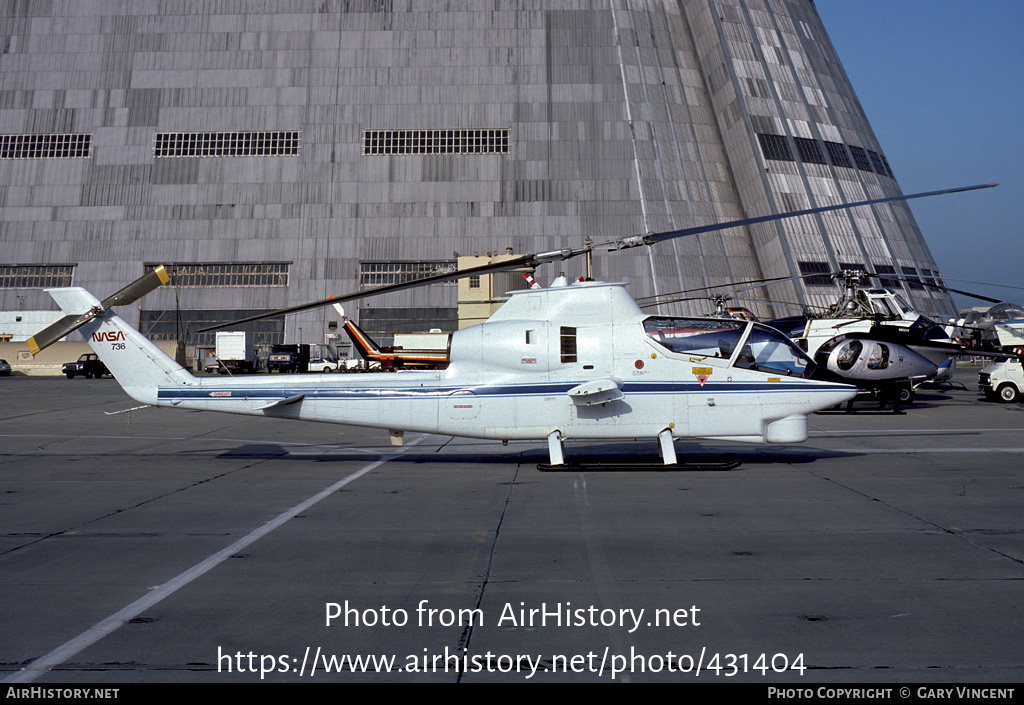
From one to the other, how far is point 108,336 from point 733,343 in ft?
36.6

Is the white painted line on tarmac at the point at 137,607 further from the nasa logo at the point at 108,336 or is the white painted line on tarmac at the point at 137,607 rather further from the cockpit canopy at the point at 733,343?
the cockpit canopy at the point at 733,343

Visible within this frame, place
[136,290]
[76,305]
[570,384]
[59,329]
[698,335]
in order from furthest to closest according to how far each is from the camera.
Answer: [136,290] < [76,305] < [59,329] < [698,335] < [570,384]

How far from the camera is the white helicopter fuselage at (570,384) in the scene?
12.8 metres

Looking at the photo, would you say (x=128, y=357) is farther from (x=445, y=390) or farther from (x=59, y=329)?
(x=445, y=390)

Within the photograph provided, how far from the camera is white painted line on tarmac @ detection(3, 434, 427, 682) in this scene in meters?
4.55

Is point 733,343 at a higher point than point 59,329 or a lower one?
lower

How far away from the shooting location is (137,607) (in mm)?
5715

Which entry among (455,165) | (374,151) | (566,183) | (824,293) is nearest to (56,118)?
(374,151)

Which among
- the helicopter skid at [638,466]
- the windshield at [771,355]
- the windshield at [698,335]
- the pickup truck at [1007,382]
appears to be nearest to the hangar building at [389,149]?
the pickup truck at [1007,382]

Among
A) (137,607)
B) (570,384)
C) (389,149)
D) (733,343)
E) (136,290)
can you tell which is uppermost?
(389,149)

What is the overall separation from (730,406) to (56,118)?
60.6 metres

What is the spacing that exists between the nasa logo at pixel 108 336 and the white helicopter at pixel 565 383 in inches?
0.7

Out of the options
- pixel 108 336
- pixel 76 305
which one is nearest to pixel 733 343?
pixel 108 336

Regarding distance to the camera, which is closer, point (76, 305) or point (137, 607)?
point (137, 607)
